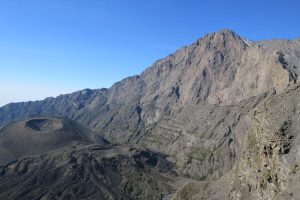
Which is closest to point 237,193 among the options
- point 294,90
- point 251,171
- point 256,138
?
point 251,171

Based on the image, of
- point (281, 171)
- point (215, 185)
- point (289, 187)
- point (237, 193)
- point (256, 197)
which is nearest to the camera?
point (289, 187)

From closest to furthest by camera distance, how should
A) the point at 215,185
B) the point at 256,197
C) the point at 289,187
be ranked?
the point at 289,187, the point at 256,197, the point at 215,185

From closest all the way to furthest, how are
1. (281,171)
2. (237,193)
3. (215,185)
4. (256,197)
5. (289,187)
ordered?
1. (289,187)
2. (281,171)
3. (256,197)
4. (237,193)
5. (215,185)

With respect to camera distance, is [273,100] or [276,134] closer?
[276,134]

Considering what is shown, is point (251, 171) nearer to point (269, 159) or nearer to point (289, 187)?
point (269, 159)

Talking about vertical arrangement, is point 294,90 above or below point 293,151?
above

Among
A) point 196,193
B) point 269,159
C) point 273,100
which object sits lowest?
point 196,193

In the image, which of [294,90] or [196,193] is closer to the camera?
[294,90]

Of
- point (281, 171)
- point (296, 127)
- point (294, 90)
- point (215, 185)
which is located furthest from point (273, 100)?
point (215, 185)

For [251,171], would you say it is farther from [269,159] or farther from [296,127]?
[296,127]
